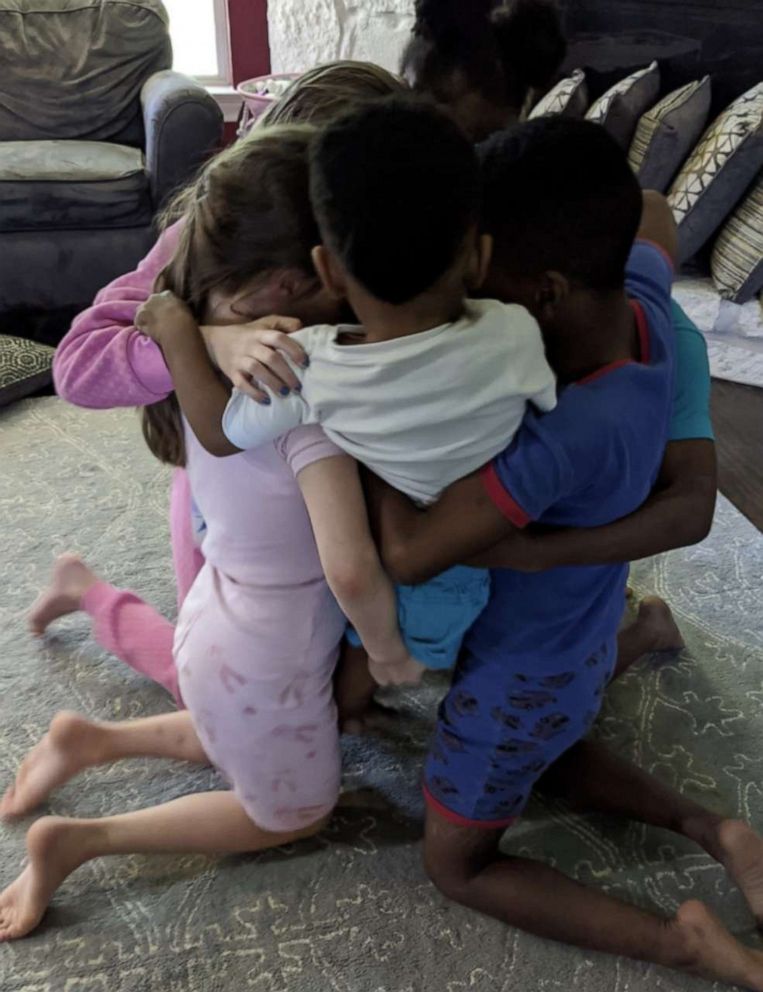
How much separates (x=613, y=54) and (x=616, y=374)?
7.87 ft

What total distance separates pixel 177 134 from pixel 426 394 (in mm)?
2228

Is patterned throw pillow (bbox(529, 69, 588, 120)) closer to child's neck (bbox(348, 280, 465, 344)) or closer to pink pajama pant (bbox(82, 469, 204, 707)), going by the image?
pink pajama pant (bbox(82, 469, 204, 707))

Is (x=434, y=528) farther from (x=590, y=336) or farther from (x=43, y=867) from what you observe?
(x=43, y=867)

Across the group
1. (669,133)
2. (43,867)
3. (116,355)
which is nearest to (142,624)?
(43,867)

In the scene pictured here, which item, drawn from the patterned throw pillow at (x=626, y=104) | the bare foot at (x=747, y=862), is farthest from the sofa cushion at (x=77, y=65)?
the bare foot at (x=747, y=862)

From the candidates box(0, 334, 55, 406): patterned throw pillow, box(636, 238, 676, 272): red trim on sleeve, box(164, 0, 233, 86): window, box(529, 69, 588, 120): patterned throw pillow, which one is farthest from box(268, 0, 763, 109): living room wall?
box(636, 238, 676, 272): red trim on sleeve

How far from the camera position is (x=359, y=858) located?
1.14 m

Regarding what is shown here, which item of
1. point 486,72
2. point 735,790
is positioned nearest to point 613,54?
point 486,72

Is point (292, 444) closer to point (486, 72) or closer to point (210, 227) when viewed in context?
point (210, 227)

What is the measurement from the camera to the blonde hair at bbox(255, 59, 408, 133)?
0.99 metres

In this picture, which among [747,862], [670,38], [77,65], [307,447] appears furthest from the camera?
[77,65]

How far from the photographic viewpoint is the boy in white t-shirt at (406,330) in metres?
0.66

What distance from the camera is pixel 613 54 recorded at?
2.79 m

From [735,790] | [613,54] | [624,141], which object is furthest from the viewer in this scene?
[613,54]
